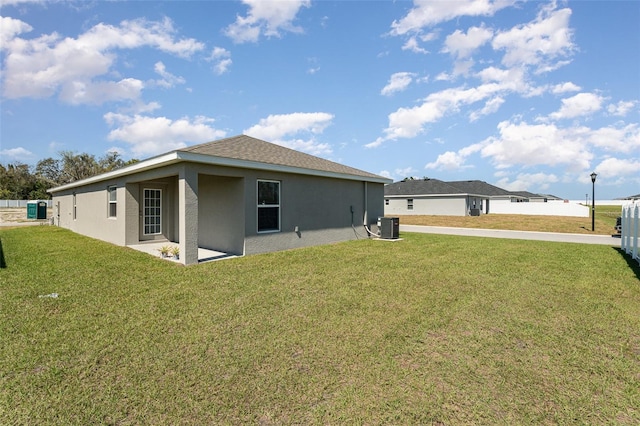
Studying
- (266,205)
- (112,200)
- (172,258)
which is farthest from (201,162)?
(112,200)

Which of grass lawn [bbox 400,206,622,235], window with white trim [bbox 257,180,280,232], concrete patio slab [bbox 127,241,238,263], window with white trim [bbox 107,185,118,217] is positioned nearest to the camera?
concrete patio slab [bbox 127,241,238,263]

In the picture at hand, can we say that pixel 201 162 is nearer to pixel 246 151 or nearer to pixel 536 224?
pixel 246 151

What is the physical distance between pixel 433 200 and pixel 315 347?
31478 mm

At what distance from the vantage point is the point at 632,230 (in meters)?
9.67

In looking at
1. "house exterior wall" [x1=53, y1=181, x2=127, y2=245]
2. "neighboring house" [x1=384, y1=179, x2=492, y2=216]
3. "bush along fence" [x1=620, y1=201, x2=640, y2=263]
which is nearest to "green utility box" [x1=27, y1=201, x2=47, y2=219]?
"house exterior wall" [x1=53, y1=181, x2=127, y2=245]

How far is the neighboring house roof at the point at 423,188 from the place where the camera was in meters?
32.0

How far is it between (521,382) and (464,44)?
13.1m

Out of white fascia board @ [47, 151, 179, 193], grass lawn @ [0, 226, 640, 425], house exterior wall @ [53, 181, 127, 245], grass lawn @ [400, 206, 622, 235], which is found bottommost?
grass lawn @ [0, 226, 640, 425]

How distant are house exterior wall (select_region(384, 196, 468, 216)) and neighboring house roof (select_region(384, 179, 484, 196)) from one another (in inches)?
26.3

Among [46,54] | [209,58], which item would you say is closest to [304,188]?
[209,58]

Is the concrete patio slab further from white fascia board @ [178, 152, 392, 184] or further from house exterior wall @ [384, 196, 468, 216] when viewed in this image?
house exterior wall @ [384, 196, 468, 216]

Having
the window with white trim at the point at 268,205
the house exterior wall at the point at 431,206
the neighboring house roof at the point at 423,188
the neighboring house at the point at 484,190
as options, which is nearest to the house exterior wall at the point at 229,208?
the window with white trim at the point at 268,205

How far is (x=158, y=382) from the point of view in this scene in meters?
2.82

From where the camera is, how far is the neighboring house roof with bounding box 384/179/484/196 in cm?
3197
